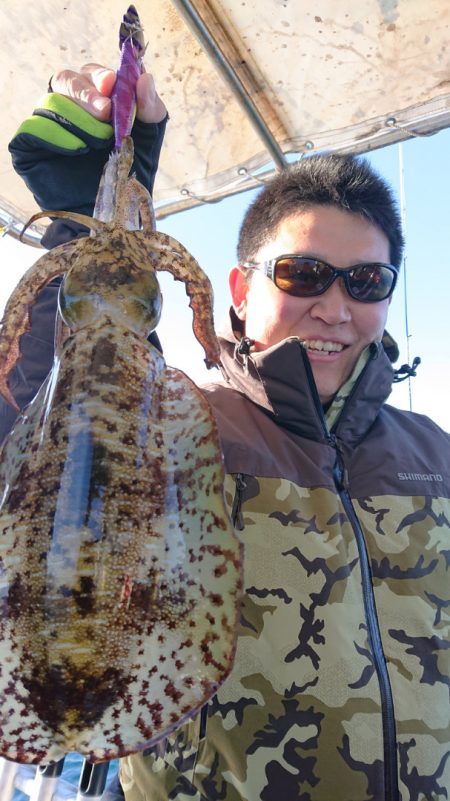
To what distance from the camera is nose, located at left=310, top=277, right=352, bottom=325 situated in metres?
2.56

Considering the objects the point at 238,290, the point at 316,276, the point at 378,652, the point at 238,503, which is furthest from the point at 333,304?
the point at 378,652

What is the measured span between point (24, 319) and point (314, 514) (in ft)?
4.66

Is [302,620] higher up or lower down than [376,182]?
lower down

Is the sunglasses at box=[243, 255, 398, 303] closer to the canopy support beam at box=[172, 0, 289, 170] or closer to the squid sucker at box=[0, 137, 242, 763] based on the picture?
the squid sucker at box=[0, 137, 242, 763]

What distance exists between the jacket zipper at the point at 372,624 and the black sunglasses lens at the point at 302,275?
0.32 meters

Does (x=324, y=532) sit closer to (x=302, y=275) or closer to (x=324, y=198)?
(x=302, y=275)

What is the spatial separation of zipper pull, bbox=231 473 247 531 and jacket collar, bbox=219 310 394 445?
446mm

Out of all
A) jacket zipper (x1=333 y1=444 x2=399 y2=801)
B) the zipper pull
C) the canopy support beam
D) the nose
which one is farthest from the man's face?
the canopy support beam

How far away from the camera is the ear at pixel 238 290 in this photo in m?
2.93

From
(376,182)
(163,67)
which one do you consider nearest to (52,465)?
(376,182)

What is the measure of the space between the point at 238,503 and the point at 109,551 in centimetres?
118

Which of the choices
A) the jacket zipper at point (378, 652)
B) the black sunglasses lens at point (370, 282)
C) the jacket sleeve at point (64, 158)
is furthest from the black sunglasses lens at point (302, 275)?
the jacket zipper at point (378, 652)

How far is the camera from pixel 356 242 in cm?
264

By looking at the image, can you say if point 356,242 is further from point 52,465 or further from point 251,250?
point 52,465
